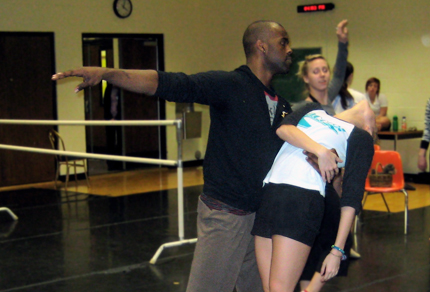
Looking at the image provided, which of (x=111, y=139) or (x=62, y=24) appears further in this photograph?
(x=111, y=139)

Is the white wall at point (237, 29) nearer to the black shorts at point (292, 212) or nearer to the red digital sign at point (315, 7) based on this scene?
the red digital sign at point (315, 7)

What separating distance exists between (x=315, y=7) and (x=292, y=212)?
7.39 metres

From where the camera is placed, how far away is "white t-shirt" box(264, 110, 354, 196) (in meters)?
2.04

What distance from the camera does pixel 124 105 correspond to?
9.44 m

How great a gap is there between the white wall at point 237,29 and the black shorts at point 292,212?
650 centimetres

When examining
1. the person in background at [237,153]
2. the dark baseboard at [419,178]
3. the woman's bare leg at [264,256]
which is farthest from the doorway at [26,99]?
the woman's bare leg at [264,256]

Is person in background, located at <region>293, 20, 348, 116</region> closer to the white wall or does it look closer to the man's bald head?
the man's bald head

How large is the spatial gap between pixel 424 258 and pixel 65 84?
585 centimetres

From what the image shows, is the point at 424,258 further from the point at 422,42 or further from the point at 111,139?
the point at 111,139

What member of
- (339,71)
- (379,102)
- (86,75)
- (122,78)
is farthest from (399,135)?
(86,75)

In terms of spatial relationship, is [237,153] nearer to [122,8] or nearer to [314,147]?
[314,147]

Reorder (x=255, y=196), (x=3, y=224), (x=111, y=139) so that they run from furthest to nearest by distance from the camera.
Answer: (x=111, y=139)
(x=3, y=224)
(x=255, y=196)

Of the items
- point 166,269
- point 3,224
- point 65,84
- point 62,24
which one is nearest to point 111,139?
point 65,84

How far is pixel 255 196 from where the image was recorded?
212 cm
